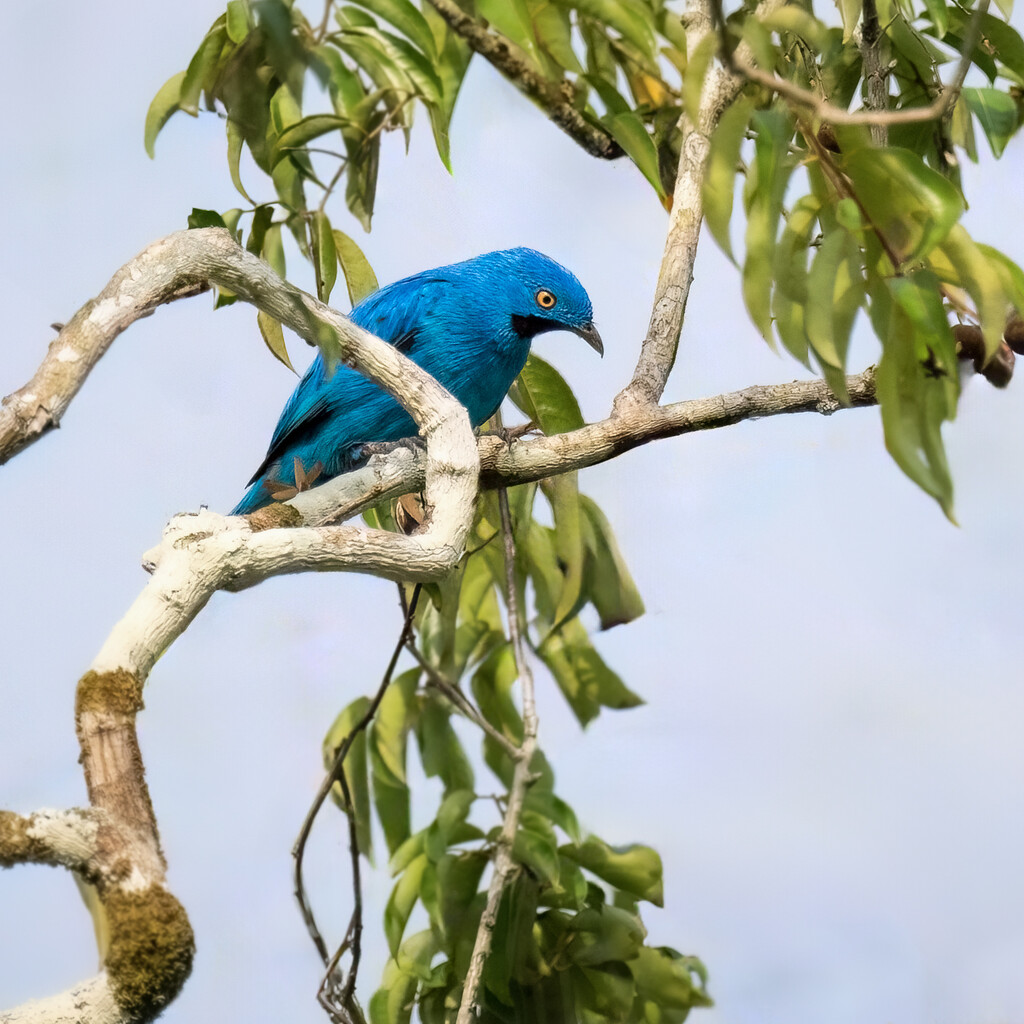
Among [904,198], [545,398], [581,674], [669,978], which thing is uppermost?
[545,398]

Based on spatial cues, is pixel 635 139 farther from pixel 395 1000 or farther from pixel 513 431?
pixel 395 1000

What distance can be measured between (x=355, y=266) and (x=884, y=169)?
123 centimetres

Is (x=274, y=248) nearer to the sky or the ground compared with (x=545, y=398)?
nearer to the sky

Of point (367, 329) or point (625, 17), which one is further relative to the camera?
point (367, 329)

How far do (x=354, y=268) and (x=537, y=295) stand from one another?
0.45 m

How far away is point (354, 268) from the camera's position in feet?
8.48

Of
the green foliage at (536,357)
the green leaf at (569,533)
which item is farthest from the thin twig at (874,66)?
the green leaf at (569,533)

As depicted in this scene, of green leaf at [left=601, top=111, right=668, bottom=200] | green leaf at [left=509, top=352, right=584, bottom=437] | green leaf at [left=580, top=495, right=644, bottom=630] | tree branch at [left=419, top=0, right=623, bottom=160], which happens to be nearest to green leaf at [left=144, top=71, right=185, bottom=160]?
tree branch at [left=419, top=0, right=623, bottom=160]

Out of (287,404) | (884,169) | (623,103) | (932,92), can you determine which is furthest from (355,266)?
(932,92)

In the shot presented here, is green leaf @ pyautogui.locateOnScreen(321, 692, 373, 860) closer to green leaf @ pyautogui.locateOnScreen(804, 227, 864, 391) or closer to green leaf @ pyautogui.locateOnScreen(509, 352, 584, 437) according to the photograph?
green leaf @ pyautogui.locateOnScreen(509, 352, 584, 437)

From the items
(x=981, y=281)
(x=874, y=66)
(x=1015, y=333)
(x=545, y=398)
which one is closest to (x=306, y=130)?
(x=545, y=398)

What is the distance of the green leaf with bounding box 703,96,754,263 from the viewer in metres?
1.67

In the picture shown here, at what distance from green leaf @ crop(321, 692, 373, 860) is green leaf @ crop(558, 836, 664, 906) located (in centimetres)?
50

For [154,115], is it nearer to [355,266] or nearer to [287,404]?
[355,266]
